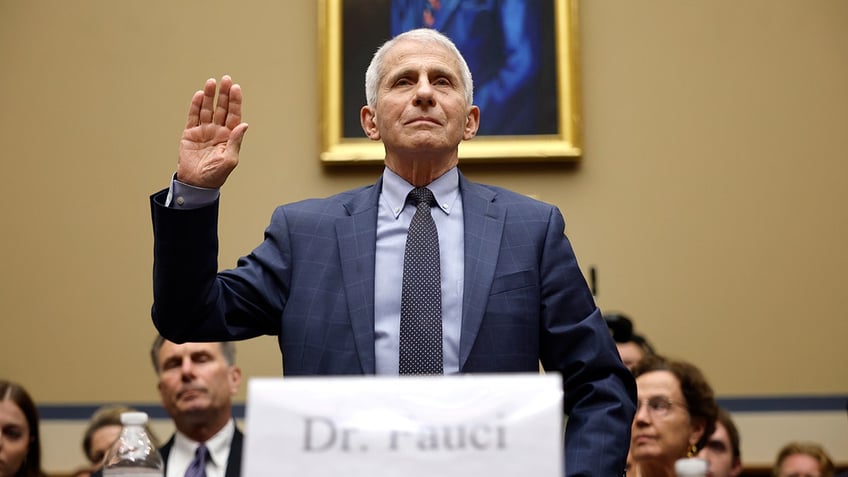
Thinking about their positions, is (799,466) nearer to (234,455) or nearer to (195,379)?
(234,455)

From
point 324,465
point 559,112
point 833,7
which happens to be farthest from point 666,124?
point 324,465

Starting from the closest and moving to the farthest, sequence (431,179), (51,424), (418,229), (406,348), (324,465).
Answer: (324,465) → (406,348) → (418,229) → (431,179) → (51,424)

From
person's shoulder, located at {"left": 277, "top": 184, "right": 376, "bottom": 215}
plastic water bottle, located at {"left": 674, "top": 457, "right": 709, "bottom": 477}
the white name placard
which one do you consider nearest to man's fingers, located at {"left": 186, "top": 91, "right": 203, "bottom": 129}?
person's shoulder, located at {"left": 277, "top": 184, "right": 376, "bottom": 215}

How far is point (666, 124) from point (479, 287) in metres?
3.67

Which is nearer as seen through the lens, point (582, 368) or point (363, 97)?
point (582, 368)

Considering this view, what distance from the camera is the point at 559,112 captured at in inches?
229

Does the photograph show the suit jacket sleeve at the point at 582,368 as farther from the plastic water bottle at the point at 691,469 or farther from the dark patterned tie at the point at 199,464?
the dark patterned tie at the point at 199,464

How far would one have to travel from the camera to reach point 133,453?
2.92 m

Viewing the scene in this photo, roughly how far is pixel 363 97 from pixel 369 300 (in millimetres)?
3477

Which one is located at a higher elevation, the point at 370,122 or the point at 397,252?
the point at 370,122

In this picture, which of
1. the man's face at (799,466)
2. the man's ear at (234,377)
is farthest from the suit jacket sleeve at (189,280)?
the man's face at (799,466)

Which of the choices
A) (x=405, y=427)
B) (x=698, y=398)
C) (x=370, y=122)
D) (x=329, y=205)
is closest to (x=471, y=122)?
(x=370, y=122)

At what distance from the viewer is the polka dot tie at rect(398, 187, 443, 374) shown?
2.39 metres

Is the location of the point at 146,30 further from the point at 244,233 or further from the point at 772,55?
the point at 772,55
